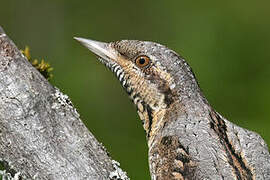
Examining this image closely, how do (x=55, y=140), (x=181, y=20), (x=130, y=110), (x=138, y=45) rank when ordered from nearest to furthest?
1. (x=55, y=140)
2. (x=138, y=45)
3. (x=130, y=110)
4. (x=181, y=20)

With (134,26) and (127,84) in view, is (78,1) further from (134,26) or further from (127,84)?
(127,84)

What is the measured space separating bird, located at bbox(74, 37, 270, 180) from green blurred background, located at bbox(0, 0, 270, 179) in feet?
7.51

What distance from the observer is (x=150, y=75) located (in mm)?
5223

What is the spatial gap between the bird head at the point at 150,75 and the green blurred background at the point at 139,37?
2.24 m

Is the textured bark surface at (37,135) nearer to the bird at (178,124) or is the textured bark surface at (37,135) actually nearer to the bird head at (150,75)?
the bird at (178,124)

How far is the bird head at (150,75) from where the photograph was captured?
5.12 meters

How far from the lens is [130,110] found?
352 inches

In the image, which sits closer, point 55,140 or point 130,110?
point 55,140

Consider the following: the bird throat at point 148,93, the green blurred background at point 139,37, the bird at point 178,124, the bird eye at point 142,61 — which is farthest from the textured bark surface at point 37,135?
the green blurred background at point 139,37

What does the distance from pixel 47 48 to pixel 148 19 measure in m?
1.77

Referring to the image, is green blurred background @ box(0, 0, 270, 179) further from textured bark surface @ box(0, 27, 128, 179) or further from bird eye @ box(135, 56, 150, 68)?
textured bark surface @ box(0, 27, 128, 179)

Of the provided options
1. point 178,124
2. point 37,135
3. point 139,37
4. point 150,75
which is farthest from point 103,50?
point 139,37

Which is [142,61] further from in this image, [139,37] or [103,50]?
[139,37]

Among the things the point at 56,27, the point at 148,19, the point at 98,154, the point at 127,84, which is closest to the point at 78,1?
the point at 56,27
